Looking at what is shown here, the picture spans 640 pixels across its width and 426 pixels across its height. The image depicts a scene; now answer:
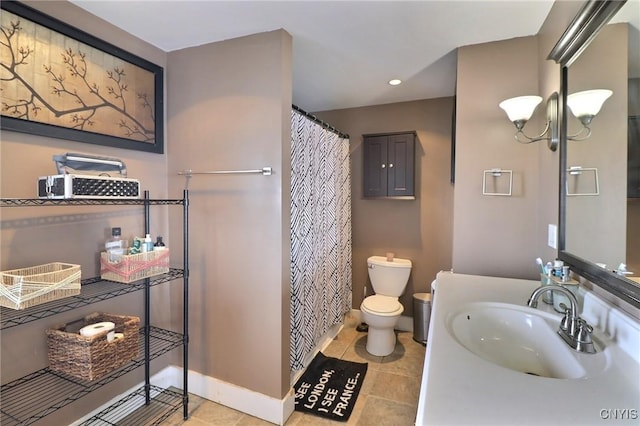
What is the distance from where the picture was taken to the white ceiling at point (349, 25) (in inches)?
63.3

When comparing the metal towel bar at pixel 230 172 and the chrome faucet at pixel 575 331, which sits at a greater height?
the metal towel bar at pixel 230 172

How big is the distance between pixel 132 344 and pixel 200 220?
A: 2.65 ft

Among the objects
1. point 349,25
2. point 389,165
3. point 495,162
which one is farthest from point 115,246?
point 389,165

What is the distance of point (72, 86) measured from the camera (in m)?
1.63

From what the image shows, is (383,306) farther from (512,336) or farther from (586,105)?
(586,105)

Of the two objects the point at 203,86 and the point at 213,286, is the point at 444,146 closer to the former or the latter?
the point at 203,86

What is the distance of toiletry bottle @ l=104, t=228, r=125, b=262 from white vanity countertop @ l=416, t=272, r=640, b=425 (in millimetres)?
1616

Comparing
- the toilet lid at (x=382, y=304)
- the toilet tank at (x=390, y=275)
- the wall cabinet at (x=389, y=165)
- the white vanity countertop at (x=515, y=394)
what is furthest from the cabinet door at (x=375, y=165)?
the white vanity countertop at (x=515, y=394)

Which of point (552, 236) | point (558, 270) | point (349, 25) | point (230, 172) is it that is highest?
point (349, 25)

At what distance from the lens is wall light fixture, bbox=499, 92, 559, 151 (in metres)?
1.54

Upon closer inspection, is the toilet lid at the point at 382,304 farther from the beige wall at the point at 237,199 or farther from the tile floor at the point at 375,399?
the beige wall at the point at 237,199

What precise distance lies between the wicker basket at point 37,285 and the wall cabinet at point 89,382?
57 mm

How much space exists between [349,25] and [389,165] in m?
1.58

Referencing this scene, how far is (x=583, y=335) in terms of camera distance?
923 millimetres
